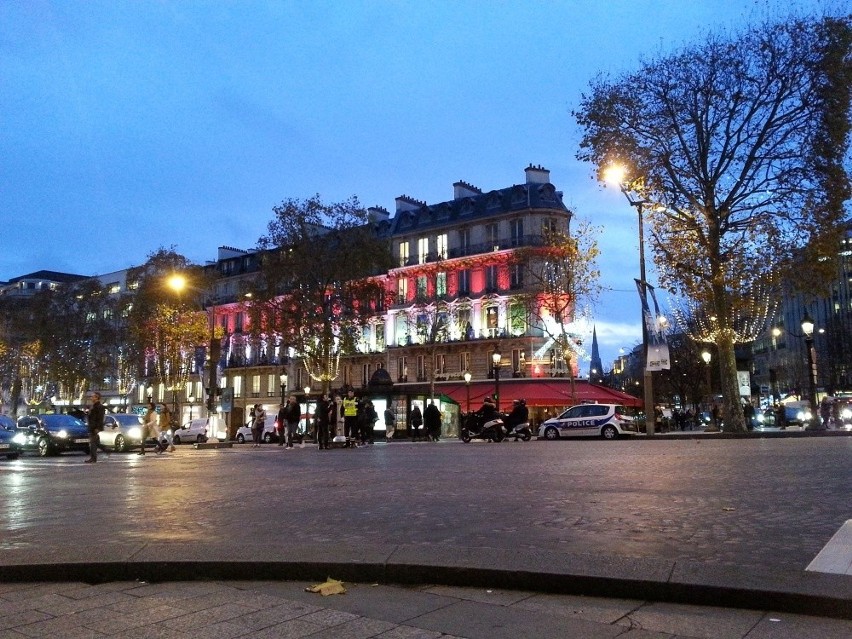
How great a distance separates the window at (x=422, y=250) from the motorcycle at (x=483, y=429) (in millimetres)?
28068

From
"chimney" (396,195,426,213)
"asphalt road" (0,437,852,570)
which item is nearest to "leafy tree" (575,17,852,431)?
"asphalt road" (0,437,852,570)

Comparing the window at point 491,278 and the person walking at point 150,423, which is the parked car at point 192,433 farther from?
the window at point 491,278

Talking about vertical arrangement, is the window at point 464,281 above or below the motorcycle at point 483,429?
above

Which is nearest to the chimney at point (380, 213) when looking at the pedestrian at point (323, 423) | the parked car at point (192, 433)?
the parked car at point (192, 433)

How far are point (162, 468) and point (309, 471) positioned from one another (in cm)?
350

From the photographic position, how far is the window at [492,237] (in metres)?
54.0

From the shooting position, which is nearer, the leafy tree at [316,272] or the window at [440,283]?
the leafy tree at [316,272]

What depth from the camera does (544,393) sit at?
4841 centimetres

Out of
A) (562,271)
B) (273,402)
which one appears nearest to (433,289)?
(562,271)

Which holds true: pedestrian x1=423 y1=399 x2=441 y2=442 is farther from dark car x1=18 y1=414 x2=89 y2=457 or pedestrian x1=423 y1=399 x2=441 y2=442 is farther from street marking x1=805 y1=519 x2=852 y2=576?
street marking x1=805 y1=519 x2=852 y2=576

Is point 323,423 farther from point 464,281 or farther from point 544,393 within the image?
point 464,281

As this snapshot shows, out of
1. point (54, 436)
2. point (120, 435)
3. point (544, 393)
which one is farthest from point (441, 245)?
point (54, 436)

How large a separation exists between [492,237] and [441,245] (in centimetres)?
436

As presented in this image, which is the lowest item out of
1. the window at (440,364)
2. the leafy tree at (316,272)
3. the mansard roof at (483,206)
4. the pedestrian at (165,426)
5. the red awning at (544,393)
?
the pedestrian at (165,426)
